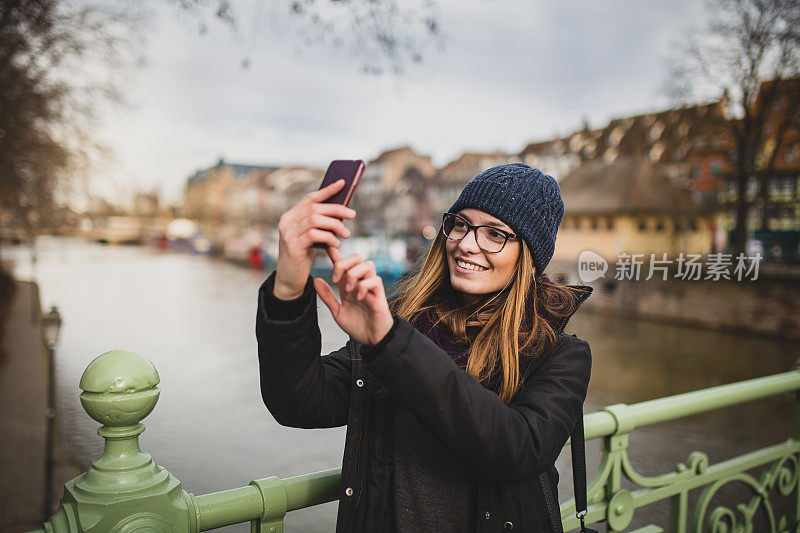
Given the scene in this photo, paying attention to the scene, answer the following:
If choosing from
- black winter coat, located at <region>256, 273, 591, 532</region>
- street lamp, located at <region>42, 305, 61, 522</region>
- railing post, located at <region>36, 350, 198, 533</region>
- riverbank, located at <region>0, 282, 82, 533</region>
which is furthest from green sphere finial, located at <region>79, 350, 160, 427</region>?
street lamp, located at <region>42, 305, 61, 522</region>

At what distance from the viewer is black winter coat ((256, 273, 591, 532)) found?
102cm

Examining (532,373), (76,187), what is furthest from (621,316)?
(532,373)

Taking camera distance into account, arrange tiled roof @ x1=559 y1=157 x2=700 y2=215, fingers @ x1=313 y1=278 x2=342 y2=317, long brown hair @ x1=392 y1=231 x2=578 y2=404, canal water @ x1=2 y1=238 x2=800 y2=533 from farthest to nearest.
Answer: tiled roof @ x1=559 y1=157 x2=700 y2=215 < canal water @ x1=2 y1=238 x2=800 y2=533 < long brown hair @ x1=392 y1=231 x2=578 y2=404 < fingers @ x1=313 y1=278 x2=342 y2=317

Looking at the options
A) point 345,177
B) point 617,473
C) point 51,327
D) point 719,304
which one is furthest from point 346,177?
point 719,304

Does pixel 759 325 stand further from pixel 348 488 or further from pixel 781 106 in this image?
pixel 348 488

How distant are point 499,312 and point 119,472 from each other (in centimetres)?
85

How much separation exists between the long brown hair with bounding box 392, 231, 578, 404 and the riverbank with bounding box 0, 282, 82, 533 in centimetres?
455

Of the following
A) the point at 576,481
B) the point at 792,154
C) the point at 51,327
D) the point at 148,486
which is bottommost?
the point at 51,327

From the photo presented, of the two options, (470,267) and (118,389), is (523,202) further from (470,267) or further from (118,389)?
(118,389)

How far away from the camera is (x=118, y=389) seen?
1099 mm

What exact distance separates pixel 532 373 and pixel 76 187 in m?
12.7

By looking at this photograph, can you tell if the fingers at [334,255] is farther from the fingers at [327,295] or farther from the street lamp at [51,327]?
the street lamp at [51,327]

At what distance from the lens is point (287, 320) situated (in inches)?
43.5

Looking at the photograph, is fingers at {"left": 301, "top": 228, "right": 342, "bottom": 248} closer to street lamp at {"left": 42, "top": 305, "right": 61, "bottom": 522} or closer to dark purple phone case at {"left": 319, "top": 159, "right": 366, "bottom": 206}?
dark purple phone case at {"left": 319, "top": 159, "right": 366, "bottom": 206}
